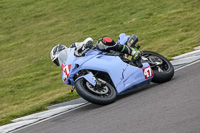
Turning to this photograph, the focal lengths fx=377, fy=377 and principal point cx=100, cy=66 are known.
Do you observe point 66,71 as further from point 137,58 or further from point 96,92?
point 137,58

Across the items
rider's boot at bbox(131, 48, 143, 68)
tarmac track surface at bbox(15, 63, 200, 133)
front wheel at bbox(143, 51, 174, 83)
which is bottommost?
tarmac track surface at bbox(15, 63, 200, 133)

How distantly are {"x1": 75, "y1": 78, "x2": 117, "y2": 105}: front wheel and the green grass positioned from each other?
1.98 metres

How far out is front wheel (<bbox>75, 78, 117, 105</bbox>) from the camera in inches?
257

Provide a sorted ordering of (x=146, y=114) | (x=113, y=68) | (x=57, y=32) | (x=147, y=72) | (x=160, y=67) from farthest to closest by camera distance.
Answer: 1. (x=57, y=32)
2. (x=160, y=67)
3. (x=147, y=72)
4. (x=113, y=68)
5. (x=146, y=114)

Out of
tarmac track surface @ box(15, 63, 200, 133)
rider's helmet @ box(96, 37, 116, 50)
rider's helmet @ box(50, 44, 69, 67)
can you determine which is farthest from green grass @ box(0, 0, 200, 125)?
tarmac track surface @ box(15, 63, 200, 133)

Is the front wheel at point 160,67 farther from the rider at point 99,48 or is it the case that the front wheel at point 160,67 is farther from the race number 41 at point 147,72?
the rider at point 99,48

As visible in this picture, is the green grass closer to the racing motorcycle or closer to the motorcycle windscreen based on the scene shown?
the motorcycle windscreen

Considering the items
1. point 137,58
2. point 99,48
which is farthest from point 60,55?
point 137,58

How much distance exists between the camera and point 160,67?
313 inches

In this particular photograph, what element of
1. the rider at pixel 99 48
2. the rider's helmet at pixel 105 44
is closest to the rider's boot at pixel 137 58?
the rider at pixel 99 48

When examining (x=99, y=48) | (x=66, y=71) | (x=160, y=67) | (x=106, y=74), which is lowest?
(x=160, y=67)

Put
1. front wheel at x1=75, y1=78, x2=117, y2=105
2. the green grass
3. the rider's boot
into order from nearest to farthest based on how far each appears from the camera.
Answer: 1. front wheel at x1=75, y1=78, x2=117, y2=105
2. the rider's boot
3. the green grass

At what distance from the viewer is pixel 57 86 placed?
11086 millimetres

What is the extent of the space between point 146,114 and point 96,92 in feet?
5.31
